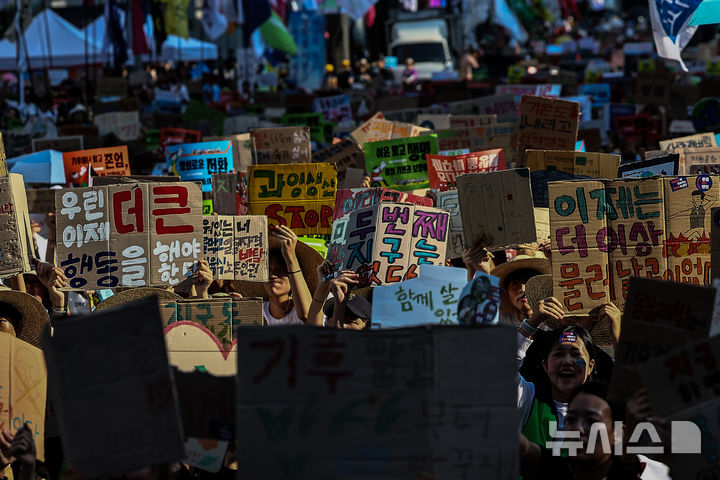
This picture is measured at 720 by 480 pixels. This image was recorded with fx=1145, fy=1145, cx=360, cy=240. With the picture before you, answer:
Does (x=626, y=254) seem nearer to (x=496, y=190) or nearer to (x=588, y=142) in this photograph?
(x=496, y=190)

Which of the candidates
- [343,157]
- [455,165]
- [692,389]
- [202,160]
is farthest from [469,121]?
[692,389]

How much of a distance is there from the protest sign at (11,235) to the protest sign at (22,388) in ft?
5.45

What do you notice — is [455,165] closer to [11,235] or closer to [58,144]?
[11,235]

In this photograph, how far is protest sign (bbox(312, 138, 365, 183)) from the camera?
9453 millimetres

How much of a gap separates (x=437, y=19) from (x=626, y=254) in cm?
3141

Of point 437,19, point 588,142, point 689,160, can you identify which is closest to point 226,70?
point 437,19

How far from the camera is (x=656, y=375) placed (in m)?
3.40

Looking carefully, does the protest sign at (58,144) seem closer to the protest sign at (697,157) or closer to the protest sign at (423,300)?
the protest sign at (697,157)

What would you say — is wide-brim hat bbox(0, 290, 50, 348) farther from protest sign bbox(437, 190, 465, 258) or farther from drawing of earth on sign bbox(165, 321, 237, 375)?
protest sign bbox(437, 190, 465, 258)

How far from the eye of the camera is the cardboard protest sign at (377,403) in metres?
3.31

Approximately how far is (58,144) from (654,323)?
398 inches

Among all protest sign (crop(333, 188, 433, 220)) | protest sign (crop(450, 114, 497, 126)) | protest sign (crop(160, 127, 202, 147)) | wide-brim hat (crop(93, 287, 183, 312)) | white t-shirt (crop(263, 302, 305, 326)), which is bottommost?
white t-shirt (crop(263, 302, 305, 326))

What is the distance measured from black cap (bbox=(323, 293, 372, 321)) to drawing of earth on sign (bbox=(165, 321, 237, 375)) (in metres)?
0.87

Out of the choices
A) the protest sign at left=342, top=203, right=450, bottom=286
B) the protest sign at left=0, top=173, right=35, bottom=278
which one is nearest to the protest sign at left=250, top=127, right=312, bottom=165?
the protest sign at left=342, top=203, right=450, bottom=286
